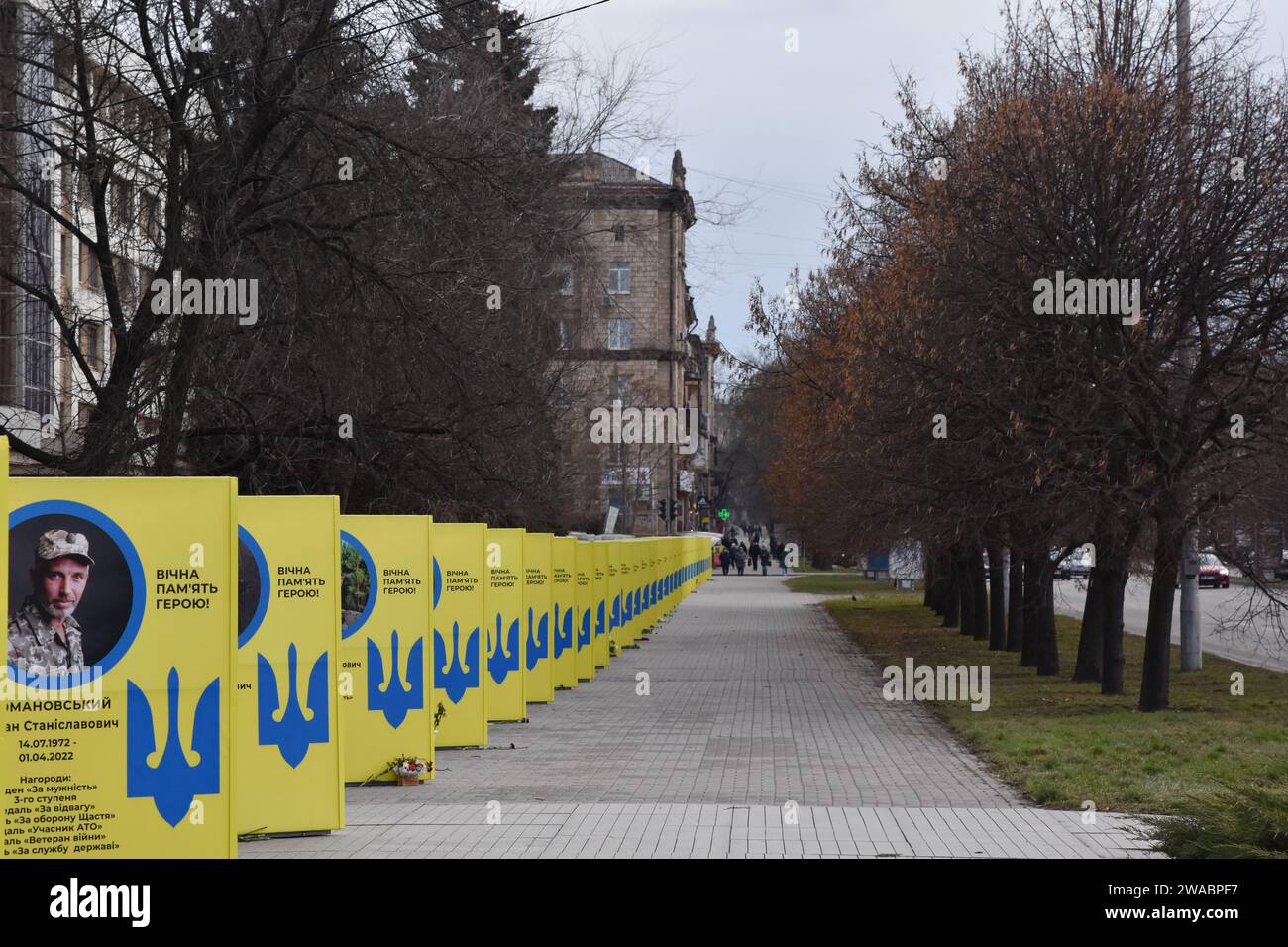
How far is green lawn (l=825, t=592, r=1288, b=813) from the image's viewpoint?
12289mm

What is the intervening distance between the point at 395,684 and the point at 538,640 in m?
7.22

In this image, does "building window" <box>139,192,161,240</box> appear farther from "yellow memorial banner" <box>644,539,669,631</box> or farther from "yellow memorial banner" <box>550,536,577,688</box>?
"yellow memorial banner" <box>644,539,669,631</box>

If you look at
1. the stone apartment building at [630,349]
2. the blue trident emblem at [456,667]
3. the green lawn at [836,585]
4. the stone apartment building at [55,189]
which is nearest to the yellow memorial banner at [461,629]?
the blue trident emblem at [456,667]

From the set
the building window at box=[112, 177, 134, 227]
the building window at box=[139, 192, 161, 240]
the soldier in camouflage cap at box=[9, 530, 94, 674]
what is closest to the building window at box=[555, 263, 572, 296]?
the building window at box=[139, 192, 161, 240]

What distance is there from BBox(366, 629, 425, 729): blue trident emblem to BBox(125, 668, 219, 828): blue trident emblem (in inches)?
158

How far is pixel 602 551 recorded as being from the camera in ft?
85.2

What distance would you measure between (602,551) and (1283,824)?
19468 millimetres

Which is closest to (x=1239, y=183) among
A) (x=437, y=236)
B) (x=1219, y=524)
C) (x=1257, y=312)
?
(x=1257, y=312)

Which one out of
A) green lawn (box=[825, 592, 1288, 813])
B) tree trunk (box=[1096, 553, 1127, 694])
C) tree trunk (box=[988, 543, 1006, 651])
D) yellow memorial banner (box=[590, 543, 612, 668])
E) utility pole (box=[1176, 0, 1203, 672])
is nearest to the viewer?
green lawn (box=[825, 592, 1288, 813])

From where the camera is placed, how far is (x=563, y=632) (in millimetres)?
22078

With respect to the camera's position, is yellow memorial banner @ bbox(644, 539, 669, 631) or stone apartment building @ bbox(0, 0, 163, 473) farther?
yellow memorial banner @ bbox(644, 539, 669, 631)

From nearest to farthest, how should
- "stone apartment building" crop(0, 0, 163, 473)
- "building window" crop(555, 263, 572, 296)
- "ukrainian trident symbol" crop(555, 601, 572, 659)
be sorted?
"stone apartment building" crop(0, 0, 163, 473)
"ukrainian trident symbol" crop(555, 601, 572, 659)
"building window" crop(555, 263, 572, 296)

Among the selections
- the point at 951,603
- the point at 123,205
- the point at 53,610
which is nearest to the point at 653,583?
the point at 951,603

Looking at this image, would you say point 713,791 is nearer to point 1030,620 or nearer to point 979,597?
point 1030,620
